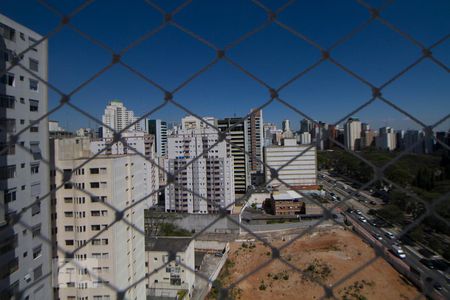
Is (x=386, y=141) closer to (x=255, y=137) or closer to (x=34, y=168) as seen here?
(x=34, y=168)

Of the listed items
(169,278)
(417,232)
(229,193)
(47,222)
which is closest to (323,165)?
(229,193)

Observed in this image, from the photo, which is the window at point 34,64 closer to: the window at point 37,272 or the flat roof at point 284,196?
the window at point 37,272

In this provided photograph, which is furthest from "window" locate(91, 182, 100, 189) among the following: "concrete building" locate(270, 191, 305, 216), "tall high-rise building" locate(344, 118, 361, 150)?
"concrete building" locate(270, 191, 305, 216)

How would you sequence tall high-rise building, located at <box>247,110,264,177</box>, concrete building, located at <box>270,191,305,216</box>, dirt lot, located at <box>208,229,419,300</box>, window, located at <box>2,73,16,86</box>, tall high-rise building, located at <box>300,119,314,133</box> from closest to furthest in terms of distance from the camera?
tall high-rise building, located at <box>300,119,314,133</box> → window, located at <box>2,73,16,86</box> → dirt lot, located at <box>208,229,419,300</box> → concrete building, located at <box>270,191,305,216</box> → tall high-rise building, located at <box>247,110,264,177</box>

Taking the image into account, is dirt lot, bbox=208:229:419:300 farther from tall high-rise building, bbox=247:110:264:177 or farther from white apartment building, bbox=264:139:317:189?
tall high-rise building, bbox=247:110:264:177

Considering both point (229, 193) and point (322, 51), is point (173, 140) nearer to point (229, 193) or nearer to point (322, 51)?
point (229, 193)

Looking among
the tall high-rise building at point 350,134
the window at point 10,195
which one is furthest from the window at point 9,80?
the tall high-rise building at point 350,134
